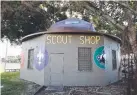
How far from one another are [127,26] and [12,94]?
7117 millimetres

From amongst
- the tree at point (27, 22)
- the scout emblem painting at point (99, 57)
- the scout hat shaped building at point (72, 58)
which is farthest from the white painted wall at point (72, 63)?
the tree at point (27, 22)

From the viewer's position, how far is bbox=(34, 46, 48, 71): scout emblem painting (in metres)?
18.0

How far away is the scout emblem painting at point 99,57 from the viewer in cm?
1805

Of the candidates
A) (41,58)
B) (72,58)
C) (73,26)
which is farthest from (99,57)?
(41,58)

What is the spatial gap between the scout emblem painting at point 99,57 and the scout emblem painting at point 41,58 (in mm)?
3471

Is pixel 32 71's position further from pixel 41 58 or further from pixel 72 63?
pixel 72 63

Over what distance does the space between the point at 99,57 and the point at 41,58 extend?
409 centimetres

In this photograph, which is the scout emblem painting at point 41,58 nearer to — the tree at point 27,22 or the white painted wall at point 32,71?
the white painted wall at point 32,71

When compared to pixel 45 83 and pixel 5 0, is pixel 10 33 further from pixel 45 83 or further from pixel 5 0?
pixel 5 0

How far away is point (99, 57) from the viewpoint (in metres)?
18.2

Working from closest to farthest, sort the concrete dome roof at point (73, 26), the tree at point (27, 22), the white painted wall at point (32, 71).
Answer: the concrete dome roof at point (73, 26)
the white painted wall at point (32, 71)
the tree at point (27, 22)

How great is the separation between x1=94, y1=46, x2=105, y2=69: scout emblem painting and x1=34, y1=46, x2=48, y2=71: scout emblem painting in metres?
3.47

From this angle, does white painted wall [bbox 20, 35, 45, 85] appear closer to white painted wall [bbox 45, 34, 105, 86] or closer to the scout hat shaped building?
the scout hat shaped building

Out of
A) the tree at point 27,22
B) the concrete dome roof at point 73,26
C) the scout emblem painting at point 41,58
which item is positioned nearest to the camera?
the scout emblem painting at point 41,58
